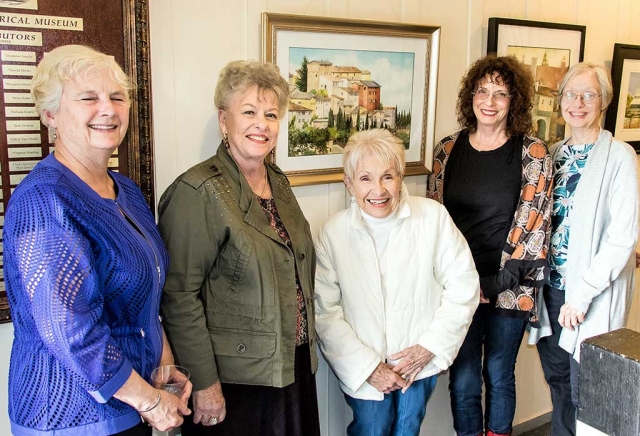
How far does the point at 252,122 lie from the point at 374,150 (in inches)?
17.6

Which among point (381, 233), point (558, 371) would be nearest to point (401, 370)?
point (381, 233)

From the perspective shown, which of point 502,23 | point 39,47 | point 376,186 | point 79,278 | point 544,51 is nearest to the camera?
→ point 79,278

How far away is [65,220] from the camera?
3.83 feet

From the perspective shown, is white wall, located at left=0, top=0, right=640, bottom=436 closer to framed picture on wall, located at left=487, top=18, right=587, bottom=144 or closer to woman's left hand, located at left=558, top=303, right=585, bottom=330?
framed picture on wall, located at left=487, top=18, right=587, bottom=144

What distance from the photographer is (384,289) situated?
1927 millimetres

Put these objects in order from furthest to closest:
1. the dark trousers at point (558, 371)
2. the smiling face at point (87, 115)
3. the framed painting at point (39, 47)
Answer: the dark trousers at point (558, 371) < the framed painting at point (39, 47) < the smiling face at point (87, 115)

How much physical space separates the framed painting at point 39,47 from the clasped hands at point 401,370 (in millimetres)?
1033

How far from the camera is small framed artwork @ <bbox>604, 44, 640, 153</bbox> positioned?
2.97 metres

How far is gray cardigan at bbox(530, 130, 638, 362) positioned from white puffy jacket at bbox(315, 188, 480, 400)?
0.44 m

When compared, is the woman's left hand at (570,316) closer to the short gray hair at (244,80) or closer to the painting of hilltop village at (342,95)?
the painting of hilltop village at (342,95)

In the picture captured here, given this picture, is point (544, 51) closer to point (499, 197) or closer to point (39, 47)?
point (499, 197)

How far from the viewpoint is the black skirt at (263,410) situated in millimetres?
1664

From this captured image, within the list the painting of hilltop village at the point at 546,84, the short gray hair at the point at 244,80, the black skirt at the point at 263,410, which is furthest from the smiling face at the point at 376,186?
the painting of hilltop village at the point at 546,84

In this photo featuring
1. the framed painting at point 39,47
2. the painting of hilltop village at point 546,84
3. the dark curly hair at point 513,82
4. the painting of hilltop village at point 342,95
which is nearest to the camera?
the framed painting at point 39,47
